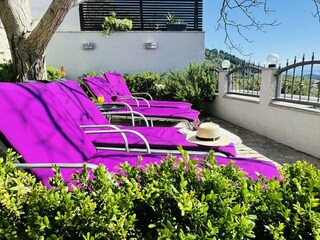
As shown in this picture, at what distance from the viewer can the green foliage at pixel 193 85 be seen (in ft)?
22.7

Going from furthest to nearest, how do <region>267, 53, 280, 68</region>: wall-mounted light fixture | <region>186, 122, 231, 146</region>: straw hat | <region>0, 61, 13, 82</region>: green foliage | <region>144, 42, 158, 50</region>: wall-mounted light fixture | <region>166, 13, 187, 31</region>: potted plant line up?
1. <region>166, 13, 187, 31</region>: potted plant
2. <region>144, 42, 158, 50</region>: wall-mounted light fixture
3. <region>0, 61, 13, 82</region>: green foliage
4. <region>267, 53, 280, 68</region>: wall-mounted light fixture
5. <region>186, 122, 231, 146</region>: straw hat

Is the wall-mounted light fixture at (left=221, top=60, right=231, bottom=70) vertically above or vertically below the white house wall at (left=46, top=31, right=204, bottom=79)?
below

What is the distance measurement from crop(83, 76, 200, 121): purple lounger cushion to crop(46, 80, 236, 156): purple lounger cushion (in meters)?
1.10

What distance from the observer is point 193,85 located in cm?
696

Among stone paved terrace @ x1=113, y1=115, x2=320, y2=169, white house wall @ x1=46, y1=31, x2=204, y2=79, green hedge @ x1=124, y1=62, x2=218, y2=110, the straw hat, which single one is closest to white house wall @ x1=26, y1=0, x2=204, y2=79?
white house wall @ x1=46, y1=31, x2=204, y2=79

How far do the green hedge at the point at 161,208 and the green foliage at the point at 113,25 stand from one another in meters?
7.83

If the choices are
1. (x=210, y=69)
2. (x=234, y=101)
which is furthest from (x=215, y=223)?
(x=210, y=69)

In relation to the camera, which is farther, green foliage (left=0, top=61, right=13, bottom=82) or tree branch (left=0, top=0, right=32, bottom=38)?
green foliage (left=0, top=61, right=13, bottom=82)

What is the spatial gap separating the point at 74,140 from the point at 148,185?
1419 mm

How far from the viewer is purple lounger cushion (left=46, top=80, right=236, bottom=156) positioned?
106 inches

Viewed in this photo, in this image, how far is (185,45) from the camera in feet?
29.1

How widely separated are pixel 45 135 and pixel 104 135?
114 centimetres

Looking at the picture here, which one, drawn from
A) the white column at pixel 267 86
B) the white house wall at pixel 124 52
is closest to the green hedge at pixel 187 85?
the white house wall at pixel 124 52

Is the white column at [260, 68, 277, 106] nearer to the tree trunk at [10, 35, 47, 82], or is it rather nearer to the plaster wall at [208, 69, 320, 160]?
the plaster wall at [208, 69, 320, 160]
